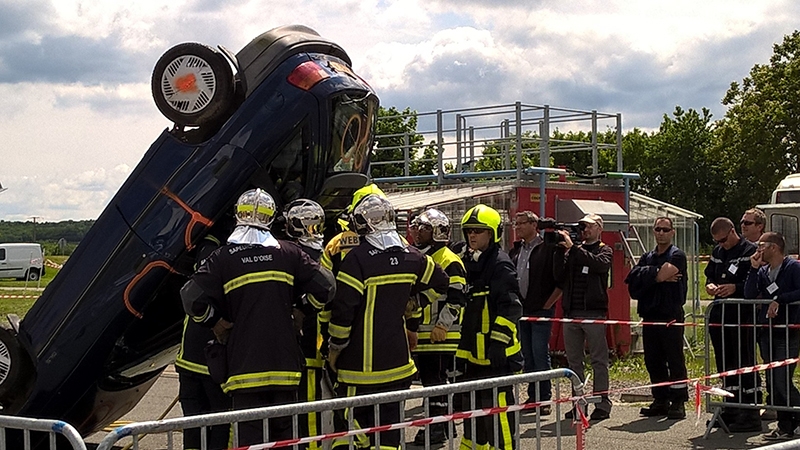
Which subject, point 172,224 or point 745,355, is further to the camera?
point 745,355

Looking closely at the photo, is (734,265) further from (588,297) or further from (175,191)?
(175,191)

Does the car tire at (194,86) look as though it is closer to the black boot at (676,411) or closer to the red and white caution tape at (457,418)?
the red and white caution tape at (457,418)

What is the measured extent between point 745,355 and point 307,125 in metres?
4.56

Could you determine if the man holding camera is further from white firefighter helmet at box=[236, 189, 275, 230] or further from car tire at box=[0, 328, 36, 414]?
car tire at box=[0, 328, 36, 414]

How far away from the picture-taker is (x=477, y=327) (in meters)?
7.24

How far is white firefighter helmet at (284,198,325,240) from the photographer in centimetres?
636

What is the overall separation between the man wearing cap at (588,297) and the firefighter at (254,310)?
4.27 meters

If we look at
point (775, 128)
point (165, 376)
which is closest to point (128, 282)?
point (165, 376)

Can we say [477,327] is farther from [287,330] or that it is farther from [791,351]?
[791,351]

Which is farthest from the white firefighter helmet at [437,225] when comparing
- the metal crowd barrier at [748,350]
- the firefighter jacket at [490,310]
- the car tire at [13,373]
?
the car tire at [13,373]

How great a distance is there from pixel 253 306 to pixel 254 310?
0.08 feet

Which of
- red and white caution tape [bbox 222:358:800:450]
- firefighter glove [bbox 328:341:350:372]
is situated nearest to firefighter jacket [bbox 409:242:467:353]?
firefighter glove [bbox 328:341:350:372]

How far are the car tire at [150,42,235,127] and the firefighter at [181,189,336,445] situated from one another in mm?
1537

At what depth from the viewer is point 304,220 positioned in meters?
6.36
